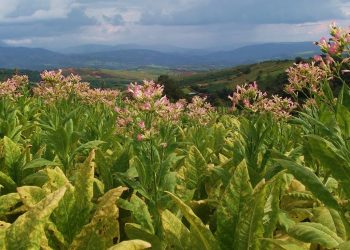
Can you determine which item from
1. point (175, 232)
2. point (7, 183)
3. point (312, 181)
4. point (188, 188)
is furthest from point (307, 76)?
point (175, 232)

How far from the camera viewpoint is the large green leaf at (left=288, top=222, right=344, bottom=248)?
2635 millimetres

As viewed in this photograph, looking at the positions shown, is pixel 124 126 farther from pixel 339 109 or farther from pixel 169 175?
pixel 339 109

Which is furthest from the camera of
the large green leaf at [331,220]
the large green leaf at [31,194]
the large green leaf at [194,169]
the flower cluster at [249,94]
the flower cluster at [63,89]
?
the flower cluster at [63,89]

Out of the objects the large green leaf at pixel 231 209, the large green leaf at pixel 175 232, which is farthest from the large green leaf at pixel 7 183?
the large green leaf at pixel 231 209

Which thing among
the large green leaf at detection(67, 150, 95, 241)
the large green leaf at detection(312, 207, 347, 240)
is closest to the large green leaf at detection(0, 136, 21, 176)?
the large green leaf at detection(67, 150, 95, 241)

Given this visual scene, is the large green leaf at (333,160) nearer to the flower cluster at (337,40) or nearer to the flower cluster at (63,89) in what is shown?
the flower cluster at (337,40)

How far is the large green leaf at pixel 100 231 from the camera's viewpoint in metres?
2.55

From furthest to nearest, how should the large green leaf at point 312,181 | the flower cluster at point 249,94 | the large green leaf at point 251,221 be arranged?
the flower cluster at point 249,94 < the large green leaf at point 312,181 < the large green leaf at point 251,221

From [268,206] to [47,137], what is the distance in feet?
13.2

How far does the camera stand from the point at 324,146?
2965 millimetres

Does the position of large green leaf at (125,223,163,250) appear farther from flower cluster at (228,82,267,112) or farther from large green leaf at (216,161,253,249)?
flower cluster at (228,82,267,112)

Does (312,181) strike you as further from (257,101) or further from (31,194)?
(257,101)

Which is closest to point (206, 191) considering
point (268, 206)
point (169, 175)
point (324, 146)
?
point (169, 175)

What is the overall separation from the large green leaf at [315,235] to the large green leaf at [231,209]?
1.48 feet
